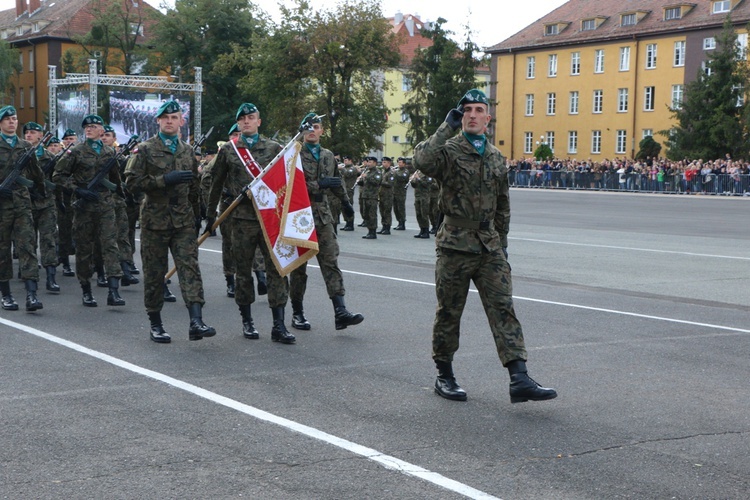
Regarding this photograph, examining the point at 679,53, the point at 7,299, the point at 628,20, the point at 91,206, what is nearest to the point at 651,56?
the point at 679,53

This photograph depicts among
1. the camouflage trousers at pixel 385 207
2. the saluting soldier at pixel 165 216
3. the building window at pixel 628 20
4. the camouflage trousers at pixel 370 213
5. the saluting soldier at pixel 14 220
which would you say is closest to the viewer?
the saluting soldier at pixel 165 216

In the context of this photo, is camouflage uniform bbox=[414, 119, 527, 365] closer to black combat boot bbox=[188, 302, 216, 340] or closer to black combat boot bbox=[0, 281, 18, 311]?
black combat boot bbox=[188, 302, 216, 340]

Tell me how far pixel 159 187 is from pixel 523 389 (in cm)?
376

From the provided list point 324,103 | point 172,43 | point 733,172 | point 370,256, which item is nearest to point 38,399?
point 370,256

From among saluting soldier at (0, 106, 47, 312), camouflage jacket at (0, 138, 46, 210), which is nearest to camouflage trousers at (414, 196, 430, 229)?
camouflage jacket at (0, 138, 46, 210)

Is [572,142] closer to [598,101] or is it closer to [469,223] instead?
[598,101]

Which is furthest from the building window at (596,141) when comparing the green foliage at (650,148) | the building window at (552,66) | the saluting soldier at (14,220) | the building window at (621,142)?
the saluting soldier at (14,220)

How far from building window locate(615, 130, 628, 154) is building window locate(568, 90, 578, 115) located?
14.5 feet

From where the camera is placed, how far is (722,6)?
6531cm

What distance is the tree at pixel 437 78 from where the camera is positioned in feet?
233

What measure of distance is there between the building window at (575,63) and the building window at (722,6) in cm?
1124

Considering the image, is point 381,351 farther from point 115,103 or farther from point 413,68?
point 413,68

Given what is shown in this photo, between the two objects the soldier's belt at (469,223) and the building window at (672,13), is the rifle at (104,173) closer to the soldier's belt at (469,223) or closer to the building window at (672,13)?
the soldier's belt at (469,223)

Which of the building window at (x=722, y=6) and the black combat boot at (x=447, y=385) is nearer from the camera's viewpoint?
the black combat boot at (x=447, y=385)
